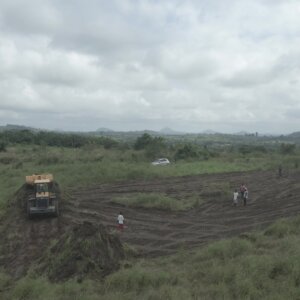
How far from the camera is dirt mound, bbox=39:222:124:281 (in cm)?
1452

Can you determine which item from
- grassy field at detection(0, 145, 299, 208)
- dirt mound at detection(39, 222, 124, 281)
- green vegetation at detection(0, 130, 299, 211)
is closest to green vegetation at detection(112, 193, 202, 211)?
green vegetation at detection(0, 130, 299, 211)

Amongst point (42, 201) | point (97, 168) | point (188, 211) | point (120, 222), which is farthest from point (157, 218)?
point (97, 168)

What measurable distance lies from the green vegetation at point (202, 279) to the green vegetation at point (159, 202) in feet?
39.2

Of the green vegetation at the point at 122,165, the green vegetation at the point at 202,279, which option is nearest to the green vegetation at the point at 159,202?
the green vegetation at the point at 122,165

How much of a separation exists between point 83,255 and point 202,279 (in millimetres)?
4414

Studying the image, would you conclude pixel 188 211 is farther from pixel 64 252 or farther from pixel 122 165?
pixel 122 165

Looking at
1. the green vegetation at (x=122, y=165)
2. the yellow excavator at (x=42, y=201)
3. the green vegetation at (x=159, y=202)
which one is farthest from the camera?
the green vegetation at (x=122, y=165)

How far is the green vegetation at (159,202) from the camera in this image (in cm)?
2812

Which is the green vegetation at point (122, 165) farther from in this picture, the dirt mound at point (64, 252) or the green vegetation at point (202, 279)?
the green vegetation at point (202, 279)

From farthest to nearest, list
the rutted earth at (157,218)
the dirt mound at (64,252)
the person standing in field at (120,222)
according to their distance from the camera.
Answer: the person standing in field at (120,222)
the rutted earth at (157,218)
the dirt mound at (64,252)

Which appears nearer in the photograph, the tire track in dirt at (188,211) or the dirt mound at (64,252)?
the dirt mound at (64,252)

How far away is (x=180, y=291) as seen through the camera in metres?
11.5

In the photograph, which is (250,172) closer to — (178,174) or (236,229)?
(178,174)

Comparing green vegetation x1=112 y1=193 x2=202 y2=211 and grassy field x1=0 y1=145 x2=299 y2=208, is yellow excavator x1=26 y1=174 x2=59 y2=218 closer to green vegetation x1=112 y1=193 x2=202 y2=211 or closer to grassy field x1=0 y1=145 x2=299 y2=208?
green vegetation x1=112 y1=193 x2=202 y2=211
